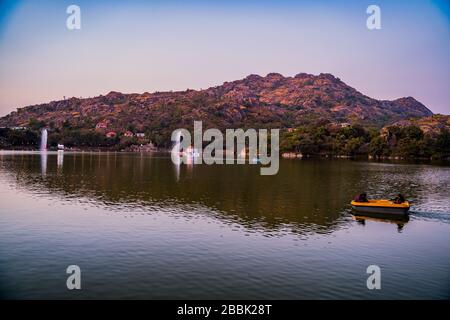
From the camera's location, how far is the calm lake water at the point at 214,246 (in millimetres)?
20875

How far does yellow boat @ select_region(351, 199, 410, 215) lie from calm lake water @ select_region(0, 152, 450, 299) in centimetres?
177

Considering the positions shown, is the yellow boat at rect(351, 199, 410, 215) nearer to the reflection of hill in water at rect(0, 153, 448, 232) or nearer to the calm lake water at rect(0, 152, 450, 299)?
the calm lake water at rect(0, 152, 450, 299)

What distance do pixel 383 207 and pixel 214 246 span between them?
20.5 metres

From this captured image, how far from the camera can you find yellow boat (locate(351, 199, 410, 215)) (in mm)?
40531

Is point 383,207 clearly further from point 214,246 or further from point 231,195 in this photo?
point 214,246

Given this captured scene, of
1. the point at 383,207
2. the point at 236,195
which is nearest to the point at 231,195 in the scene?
the point at 236,195

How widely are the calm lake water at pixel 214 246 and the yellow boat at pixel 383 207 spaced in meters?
1.77

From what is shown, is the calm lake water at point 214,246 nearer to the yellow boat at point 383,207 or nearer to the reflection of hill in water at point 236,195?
the reflection of hill in water at point 236,195

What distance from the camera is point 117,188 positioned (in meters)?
59.8

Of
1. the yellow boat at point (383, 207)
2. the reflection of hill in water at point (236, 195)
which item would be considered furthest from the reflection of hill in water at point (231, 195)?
the yellow boat at point (383, 207)

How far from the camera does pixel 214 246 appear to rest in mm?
28766

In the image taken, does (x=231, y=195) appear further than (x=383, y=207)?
Yes

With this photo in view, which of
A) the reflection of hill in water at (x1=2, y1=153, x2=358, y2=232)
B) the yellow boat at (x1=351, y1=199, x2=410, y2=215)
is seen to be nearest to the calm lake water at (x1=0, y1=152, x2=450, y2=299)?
the reflection of hill in water at (x1=2, y1=153, x2=358, y2=232)

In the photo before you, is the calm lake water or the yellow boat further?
the yellow boat
